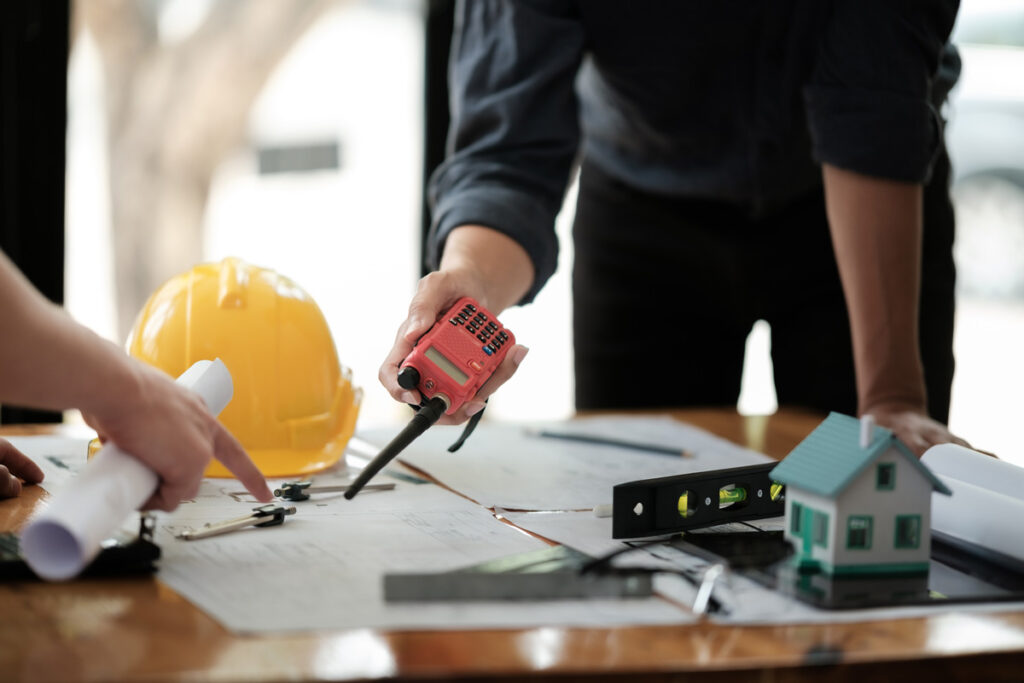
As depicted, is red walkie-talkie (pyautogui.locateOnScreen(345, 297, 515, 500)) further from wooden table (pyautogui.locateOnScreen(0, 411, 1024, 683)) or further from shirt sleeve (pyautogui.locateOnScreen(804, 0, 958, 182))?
shirt sleeve (pyautogui.locateOnScreen(804, 0, 958, 182))

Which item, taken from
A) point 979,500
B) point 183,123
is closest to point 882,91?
point 979,500

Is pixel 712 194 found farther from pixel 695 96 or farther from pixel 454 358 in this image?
pixel 454 358

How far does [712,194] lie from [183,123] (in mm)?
1391

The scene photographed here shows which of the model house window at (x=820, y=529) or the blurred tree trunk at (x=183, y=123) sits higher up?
the blurred tree trunk at (x=183, y=123)

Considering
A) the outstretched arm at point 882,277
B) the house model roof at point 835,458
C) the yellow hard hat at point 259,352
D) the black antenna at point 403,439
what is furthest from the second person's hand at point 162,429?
the outstretched arm at point 882,277

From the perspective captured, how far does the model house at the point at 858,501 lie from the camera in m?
0.62

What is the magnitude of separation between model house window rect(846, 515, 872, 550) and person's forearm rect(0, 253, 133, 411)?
45 centimetres

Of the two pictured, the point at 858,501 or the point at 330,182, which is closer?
the point at 858,501

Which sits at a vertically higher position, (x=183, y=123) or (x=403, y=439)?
(x=183, y=123)

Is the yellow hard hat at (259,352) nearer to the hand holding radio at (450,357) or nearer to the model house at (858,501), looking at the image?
the hand holding radio at (450,357)

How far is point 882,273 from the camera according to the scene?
1.06 metres

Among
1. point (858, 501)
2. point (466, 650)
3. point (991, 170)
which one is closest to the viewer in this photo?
point (466, 650)

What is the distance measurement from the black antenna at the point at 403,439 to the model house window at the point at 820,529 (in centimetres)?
31

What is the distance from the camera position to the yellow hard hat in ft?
3.03
